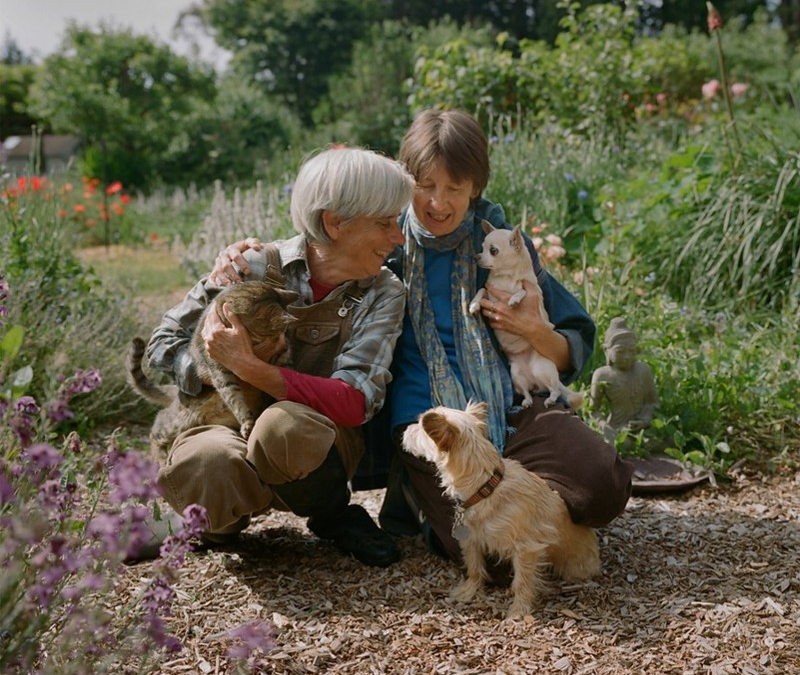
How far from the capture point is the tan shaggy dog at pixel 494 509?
2820mm

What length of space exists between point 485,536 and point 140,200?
14.0 metres

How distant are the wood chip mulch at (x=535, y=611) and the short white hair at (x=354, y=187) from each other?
1366 mm

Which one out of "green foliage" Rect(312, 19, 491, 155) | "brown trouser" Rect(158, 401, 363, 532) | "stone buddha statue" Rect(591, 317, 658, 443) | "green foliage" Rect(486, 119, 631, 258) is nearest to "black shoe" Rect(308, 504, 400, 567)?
"brown trouser" Rect(158, 401, 363, 532)

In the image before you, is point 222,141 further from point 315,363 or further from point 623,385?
point 315,363

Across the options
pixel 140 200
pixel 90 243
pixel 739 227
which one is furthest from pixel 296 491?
pixel 140 200

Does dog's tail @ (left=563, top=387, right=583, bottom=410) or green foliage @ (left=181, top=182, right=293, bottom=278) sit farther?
green foliage @ (left=181, top=182, right=293, bottom=278)

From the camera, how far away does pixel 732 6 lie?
28406 millimetres

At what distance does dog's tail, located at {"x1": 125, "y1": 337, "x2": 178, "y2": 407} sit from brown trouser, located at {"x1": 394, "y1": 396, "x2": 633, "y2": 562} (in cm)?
106

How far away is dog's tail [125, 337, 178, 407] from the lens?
11.3 ft

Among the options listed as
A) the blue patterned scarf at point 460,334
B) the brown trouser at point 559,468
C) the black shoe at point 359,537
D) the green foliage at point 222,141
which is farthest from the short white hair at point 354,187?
the green foliage at point 222,141

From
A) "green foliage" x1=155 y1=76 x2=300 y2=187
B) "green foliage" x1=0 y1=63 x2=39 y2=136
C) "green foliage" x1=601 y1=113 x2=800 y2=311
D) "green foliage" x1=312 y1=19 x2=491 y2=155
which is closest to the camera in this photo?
"green foliage" x1=601 y1=113 x2=800 y2=311

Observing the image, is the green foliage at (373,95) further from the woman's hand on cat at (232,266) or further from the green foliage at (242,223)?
the woman's hand on cat at (232,266)

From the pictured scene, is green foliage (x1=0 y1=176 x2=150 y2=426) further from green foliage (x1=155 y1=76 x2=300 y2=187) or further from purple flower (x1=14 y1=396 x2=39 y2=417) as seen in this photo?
green foliage (x1=155 y1=76 x2=300 y2=187)

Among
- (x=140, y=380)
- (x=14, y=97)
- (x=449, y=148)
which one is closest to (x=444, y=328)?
(x=449, y=148)
